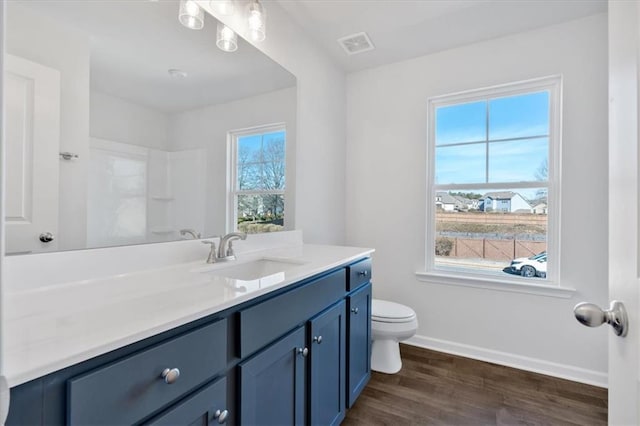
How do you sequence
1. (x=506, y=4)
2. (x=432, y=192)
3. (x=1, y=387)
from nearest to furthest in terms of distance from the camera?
(x=1, y=387) < (x=506, y=4) < (x=432, y=192)

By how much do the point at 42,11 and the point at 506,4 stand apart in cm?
236

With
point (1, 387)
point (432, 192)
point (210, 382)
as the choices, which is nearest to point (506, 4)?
point (432, 192)

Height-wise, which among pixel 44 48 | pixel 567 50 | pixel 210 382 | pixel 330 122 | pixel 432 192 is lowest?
pixel 210 382

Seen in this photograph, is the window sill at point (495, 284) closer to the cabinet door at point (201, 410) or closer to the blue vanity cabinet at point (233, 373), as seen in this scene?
the blue vanity cabinet at point (233, 373)

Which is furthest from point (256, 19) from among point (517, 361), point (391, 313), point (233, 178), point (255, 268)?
point (517, 361)

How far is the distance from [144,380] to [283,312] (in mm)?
500

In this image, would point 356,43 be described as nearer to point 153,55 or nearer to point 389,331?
point 153,55

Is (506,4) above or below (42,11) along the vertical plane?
above

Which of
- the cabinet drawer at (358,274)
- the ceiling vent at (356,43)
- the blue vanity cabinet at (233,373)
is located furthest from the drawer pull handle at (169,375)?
the ceiling vent at (356,43)

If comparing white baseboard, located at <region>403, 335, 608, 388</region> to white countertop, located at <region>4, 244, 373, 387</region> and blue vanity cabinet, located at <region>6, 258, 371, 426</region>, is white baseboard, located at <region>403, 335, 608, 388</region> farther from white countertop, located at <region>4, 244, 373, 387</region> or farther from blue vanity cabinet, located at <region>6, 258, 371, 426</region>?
white countertop, located at <region>4, 244, 373, 387</region>

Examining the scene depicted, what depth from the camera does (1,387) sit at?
0.39 metres

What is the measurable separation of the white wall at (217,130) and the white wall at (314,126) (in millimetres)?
324

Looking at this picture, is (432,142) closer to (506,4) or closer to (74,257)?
(506,4)

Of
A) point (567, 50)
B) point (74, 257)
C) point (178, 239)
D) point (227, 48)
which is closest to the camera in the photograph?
point (74, 257)
